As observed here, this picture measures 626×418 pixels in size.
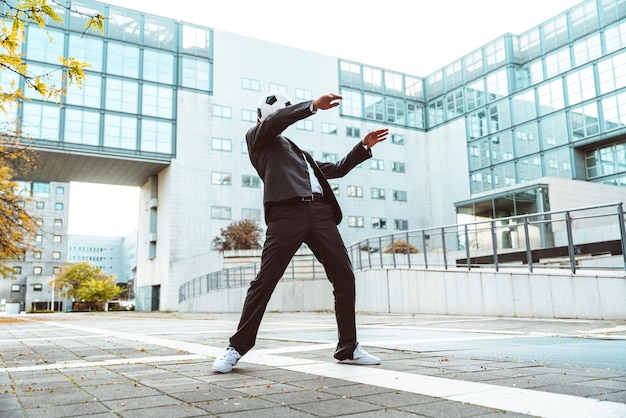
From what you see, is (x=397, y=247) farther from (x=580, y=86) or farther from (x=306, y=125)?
(x=306, y=125)

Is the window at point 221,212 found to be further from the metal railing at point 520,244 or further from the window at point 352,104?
the metal railing at point 520,244

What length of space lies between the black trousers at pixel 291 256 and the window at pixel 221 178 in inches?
1534

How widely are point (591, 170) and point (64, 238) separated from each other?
7878cm

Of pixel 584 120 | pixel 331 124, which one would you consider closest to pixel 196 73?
pixel 331 124

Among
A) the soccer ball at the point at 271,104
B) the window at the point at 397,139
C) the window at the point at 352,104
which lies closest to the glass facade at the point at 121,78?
the window at the point at 352,104

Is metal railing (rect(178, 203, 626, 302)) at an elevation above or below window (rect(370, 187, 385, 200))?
below

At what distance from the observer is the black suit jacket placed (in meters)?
3.68

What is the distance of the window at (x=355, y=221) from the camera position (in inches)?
1841

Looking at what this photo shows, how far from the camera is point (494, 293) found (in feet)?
36.1

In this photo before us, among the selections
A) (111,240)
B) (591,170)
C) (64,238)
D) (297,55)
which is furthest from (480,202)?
(111,240)

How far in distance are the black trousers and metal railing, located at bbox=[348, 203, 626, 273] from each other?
657 cm

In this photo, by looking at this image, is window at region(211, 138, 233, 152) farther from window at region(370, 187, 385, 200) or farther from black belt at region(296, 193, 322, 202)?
black belt at region(296, 193, 322, 202)

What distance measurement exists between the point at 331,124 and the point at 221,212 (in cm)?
1290

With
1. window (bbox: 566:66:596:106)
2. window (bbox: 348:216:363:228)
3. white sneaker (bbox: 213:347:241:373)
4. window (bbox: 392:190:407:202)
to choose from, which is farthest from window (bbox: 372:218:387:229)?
white sneaker (bbox: 213:347:241:373)
